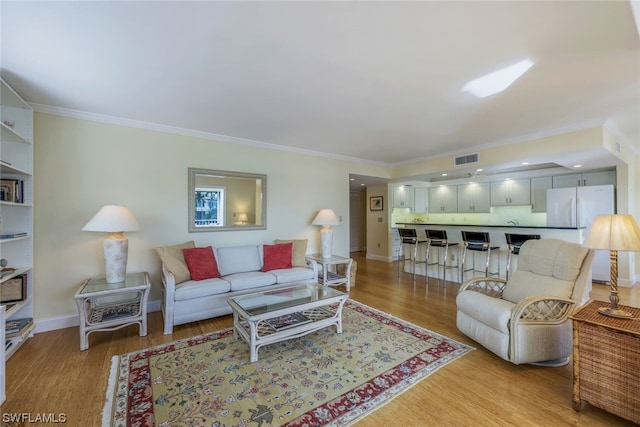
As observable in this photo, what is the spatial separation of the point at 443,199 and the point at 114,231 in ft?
23.9

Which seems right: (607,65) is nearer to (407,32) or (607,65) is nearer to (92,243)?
(407,32)

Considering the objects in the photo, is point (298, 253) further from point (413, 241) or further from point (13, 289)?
point (13, 289)

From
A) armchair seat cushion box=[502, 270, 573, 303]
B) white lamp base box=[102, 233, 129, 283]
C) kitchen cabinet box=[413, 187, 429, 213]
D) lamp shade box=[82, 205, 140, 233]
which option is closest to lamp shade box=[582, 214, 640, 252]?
armchair seat cushion box=[502, 270, 573, 303]

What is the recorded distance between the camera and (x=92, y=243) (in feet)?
10.6

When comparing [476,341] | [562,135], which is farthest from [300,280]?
[562,135]

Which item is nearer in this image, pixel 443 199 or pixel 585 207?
pixel 585 207

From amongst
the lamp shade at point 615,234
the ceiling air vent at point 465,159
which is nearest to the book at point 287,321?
the lamp shade at point 615,234

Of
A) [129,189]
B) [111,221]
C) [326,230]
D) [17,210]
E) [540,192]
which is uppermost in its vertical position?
[540,192]

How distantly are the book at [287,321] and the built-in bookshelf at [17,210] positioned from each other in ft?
7.76

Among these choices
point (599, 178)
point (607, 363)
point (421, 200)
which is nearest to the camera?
point (607, 363)

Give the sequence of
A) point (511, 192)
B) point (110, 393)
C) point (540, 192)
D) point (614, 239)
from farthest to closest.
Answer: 1. point (511, 192)
2. point (540, 192)
3. point (110, 393)
4. point (614, 239)

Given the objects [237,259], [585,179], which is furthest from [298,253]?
[585,179]

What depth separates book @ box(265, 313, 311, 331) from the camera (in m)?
2.57

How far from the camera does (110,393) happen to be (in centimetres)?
193
